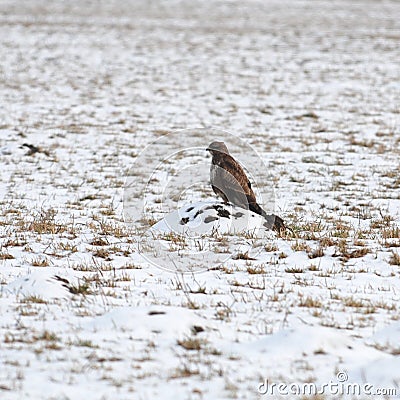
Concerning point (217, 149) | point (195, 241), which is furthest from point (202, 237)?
point (217, 149)

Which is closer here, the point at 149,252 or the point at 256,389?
the point at 256,389

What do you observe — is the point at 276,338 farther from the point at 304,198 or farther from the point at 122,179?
the point at 122,179

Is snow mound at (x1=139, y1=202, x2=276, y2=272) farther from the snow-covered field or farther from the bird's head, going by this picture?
the bird's head

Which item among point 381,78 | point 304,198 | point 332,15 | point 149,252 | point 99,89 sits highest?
point 332,15

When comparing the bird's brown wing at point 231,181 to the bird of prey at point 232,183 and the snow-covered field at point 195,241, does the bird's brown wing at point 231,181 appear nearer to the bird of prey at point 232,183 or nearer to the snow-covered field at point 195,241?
the bird of prey at point 232,183

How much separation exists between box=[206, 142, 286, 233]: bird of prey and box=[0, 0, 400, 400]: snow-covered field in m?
0.37

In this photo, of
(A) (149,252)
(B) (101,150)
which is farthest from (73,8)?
(A) (149,252)

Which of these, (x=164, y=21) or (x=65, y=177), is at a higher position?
(x=164, y=21)

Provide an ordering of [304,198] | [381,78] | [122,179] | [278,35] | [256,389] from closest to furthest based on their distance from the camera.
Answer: [256,389] < [304,198] < [122,179] < [381,78] < [278,35]

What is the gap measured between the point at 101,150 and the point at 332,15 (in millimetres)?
27434

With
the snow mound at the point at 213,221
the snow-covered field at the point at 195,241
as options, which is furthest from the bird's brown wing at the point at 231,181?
the snow-covered field at the point at 195,241

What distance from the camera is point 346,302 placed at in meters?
5.33

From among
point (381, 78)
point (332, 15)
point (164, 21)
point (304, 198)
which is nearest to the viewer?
point (304, 198)

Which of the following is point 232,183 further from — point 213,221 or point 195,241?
point 195,241
